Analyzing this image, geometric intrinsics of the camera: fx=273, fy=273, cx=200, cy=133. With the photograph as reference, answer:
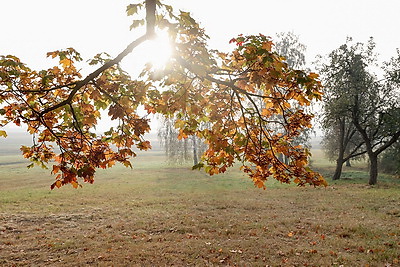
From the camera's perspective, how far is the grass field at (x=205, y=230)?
23.1 ft

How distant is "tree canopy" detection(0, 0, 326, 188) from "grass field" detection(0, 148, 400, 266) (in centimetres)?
331

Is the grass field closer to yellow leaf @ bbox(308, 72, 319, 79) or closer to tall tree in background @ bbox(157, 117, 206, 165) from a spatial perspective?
yellow leaf @ bbox(308, 72, 319, 79)

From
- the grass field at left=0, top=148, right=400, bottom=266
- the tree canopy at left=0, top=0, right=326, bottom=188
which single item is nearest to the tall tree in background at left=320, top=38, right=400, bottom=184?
the grass field at left=0, top=148, right=400, bottom=266

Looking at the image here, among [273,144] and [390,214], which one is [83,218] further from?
[390,214]

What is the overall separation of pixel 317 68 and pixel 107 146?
2105cm

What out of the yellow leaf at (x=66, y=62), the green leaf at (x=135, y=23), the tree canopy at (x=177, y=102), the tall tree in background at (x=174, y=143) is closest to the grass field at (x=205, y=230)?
the tree canopy at (x=177, y=102)

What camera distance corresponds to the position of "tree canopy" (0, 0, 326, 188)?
4.30m

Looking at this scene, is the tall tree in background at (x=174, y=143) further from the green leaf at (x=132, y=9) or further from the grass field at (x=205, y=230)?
the green leaf at (x=132, y=9)

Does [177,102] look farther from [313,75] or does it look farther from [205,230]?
[205,230]

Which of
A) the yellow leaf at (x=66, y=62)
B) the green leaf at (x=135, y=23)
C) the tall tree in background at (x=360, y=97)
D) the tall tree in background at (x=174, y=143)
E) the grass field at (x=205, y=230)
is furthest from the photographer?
the tall tree in background at (x=174, y=143)

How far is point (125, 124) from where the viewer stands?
5156 millimetres

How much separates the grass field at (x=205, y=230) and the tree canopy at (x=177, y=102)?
3313 millimetres

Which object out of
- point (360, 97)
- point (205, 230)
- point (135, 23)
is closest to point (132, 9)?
point (135, 23)

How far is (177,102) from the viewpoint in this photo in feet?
14.8
